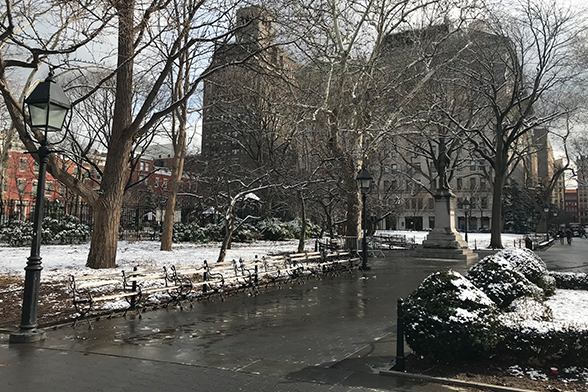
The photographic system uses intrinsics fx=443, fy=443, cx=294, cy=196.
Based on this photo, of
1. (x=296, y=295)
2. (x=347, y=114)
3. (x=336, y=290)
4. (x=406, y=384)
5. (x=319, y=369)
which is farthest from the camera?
(x=347, y=114)

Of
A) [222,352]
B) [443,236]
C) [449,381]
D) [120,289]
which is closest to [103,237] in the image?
[120,289]

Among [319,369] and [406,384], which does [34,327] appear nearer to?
[319,369]

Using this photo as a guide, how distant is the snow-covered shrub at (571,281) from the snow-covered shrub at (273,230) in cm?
2551

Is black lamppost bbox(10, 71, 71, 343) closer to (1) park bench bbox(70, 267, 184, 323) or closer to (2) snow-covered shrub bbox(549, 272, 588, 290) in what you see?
(1) park bench bbox(70, 267, 184, 323)

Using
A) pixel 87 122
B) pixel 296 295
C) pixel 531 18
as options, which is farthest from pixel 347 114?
pixel 87 122

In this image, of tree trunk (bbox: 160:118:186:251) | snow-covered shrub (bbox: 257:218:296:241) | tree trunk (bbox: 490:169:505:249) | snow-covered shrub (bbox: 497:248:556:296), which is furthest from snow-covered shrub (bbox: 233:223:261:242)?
snow-covered shrub (bbox: 497:248:556:296)

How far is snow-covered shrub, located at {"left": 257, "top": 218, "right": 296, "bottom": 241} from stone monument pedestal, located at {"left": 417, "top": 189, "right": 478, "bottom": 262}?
1301 centimetres

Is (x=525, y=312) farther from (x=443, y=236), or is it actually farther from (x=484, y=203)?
(x=484, y=203)

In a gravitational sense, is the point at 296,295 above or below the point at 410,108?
below

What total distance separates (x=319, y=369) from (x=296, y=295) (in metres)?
5.98

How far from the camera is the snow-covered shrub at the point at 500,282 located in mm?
7625

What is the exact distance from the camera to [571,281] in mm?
11047

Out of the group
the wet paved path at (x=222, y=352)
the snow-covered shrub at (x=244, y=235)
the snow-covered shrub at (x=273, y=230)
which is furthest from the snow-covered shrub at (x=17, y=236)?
the wet paved path at (x=222, y=352)

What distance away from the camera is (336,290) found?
40.4 ft
